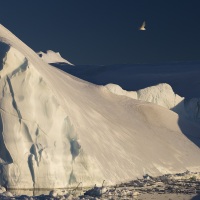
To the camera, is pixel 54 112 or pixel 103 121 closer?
pixel 54 112

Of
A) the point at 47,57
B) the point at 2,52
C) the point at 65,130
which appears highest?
the point at 47,57

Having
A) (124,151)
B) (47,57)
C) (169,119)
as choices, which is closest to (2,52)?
(124,151)

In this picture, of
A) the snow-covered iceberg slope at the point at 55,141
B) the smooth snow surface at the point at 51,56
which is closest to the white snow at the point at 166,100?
the snow-covered iceberg slope at the point at 55,141

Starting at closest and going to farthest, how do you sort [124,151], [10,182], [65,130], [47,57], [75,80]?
[10,182]
[65,130]
[124,151]
[75,80]
[47,57]

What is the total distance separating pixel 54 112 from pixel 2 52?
2.90 m

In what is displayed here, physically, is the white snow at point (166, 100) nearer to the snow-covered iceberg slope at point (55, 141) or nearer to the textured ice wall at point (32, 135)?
the snow-covered iceberg slope at point (55, 141)

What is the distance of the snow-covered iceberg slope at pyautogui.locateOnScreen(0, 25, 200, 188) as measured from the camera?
75.9 feet

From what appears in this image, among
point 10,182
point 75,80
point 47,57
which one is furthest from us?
point 47,57

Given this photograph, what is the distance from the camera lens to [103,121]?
29.9 metres

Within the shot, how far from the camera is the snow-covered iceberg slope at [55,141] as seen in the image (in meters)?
23.1

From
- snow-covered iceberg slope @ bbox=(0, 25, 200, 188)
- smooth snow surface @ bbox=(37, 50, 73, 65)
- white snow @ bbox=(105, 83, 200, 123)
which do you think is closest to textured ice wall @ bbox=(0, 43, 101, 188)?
snow-covered iceberg slope @ bbox=(0, 25, 200, 188)

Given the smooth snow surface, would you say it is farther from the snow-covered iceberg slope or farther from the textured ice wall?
the textured ice wall

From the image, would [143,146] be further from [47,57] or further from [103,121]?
[47,57]

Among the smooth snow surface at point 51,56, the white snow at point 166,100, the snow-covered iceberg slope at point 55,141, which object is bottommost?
the snow-covered iceberg slope at point 55,141
